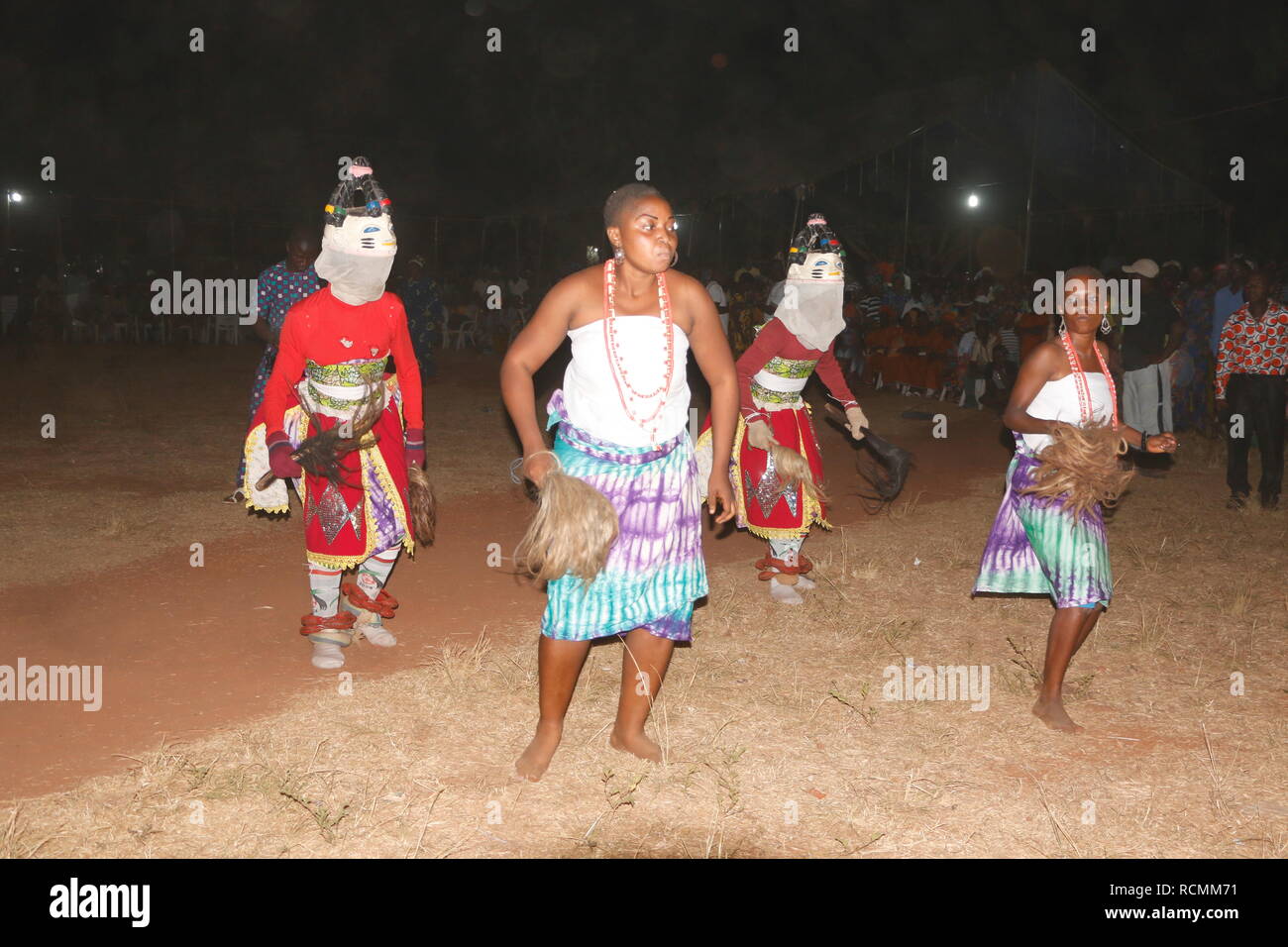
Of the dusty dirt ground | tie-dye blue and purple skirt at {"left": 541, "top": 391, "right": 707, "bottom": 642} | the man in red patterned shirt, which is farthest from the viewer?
the man in red patterned shirt

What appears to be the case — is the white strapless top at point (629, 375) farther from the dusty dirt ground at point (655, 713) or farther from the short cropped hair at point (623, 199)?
the dusty dirt ground at point (655, 713)

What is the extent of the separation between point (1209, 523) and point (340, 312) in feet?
21.6

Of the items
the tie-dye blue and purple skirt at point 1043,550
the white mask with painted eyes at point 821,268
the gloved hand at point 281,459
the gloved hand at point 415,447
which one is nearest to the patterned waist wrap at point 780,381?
the white mask with painted eyes at point 821,268

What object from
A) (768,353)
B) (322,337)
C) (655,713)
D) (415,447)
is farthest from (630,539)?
(768,353)

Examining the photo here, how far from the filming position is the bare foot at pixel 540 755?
3.86 metres

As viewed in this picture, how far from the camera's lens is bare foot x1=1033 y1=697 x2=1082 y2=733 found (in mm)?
4438

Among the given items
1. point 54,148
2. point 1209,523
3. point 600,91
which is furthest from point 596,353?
point 600,91

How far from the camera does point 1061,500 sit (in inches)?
167

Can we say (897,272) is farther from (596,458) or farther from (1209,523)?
(596,458)

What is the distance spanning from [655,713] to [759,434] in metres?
1.69

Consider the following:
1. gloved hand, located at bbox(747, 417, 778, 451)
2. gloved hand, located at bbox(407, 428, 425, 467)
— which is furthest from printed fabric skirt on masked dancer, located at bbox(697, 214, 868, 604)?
gloved hand, located at bbox(407, 428, 425, 467)

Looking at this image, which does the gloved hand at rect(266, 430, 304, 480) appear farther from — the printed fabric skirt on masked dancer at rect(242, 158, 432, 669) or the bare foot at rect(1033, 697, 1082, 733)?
the bare foot at rect(1033, 697, 1082, 733)

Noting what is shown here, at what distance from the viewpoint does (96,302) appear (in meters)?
21.8

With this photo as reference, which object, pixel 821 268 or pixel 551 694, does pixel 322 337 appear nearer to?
pixel 551 694
